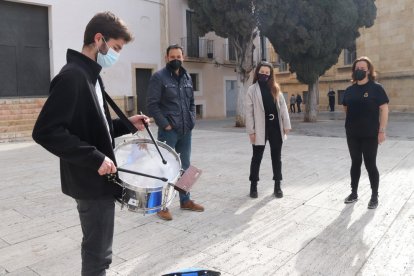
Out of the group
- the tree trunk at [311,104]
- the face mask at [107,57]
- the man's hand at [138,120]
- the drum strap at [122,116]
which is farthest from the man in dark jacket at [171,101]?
the tree trunk at [311,104]

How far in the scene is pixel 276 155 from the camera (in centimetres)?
520

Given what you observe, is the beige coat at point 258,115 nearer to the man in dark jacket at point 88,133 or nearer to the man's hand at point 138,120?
the man's hand at point 138,120

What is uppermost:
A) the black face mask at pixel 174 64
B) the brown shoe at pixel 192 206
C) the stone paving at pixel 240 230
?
the black face mask at pixel 174 64

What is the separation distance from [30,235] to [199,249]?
5.57 feet

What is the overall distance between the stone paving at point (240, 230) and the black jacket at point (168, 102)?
3.45ft

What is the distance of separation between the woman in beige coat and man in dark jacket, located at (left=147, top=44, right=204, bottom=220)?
103cm

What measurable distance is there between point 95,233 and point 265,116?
3440 mm

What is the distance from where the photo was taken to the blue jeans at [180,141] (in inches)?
169

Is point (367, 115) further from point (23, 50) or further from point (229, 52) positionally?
point (229, 52)

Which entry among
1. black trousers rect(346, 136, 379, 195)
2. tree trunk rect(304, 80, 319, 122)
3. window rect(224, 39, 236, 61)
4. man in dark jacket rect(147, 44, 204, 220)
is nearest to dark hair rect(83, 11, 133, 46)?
man in dark jacket rect(147, 44, 204, 220)

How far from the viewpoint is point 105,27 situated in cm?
203

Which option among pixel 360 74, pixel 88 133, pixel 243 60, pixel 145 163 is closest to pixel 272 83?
pixel 360 74

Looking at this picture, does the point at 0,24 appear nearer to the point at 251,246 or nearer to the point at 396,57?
the point at 251,246

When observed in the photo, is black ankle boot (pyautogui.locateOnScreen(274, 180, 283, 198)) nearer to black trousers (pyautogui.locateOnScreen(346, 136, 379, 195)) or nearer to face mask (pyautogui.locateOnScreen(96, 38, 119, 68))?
black trousers (pyautogui.locateOnScreen(346, 136, 379, 195))
